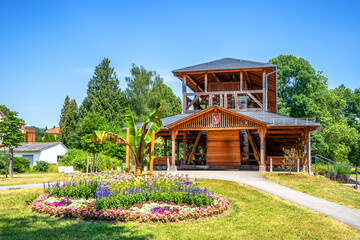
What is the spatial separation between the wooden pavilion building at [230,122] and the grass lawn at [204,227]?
42.9 ft

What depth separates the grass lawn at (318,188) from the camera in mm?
14296

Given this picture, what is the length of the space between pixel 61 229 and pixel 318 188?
12.8m

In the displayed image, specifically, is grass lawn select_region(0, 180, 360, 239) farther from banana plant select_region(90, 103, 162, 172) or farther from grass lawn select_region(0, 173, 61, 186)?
grass lawn select_region(0, 173, 61, 186)

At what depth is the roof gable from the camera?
79.5ft

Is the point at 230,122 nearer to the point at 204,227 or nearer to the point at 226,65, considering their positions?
the point at 226,65

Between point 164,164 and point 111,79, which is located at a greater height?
point 111,79

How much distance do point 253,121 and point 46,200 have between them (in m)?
15.7

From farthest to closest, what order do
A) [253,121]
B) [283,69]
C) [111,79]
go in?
[111,79]
[283,69]
[253,121]

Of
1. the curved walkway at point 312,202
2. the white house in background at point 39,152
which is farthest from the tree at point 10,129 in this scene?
the white house in background at point 39,152

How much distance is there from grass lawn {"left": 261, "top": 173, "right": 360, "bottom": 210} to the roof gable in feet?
15.9

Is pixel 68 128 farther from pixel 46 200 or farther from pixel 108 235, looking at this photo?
pixel 108 235

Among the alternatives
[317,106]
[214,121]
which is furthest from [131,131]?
[317,106]

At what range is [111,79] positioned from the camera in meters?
62.3

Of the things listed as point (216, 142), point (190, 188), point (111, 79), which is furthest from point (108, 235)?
point (111, 79)
